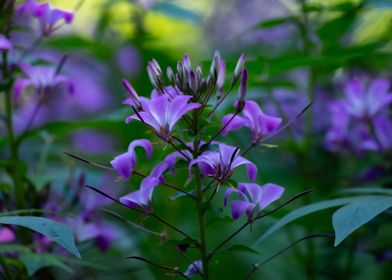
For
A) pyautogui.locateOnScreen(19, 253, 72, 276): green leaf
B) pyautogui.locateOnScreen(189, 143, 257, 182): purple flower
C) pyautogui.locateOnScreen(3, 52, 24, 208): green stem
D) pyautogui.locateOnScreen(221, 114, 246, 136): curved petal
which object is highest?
pyautogui.locateOnScreen(221, 114, 246, 136): curved petal

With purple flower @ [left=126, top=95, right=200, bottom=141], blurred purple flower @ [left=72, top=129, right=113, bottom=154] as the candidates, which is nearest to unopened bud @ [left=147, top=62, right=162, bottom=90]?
purple flower @ [left=126, top=95, right=200, bottom=141]

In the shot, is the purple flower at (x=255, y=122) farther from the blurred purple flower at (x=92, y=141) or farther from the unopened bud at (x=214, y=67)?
the blurred purple flower at (x=92, y=141)

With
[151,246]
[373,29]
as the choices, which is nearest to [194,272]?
[151,246]

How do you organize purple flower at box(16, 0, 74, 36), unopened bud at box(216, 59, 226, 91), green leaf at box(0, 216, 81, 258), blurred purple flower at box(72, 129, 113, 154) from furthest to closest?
blurred purple flower at box(72, 129, 113, 154) < purple flower at box(16, 0, 74, 36) < unopened bud at box(216, 59, 226, 91) < green leaf at box(0, 216, 81, 258)

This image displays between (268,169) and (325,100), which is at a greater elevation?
(325,100)

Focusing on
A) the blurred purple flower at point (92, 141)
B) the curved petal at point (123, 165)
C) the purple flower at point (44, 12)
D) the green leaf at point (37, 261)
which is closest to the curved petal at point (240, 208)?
the curved petal at point (123, 165)

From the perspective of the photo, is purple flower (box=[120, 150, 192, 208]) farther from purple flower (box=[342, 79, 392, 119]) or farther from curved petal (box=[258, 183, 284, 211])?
purple flower (box=[342, 79, 392, 119])

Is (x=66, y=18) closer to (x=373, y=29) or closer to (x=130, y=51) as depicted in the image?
(x=373, y=29)

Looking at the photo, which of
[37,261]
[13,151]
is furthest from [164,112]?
[13,151]
